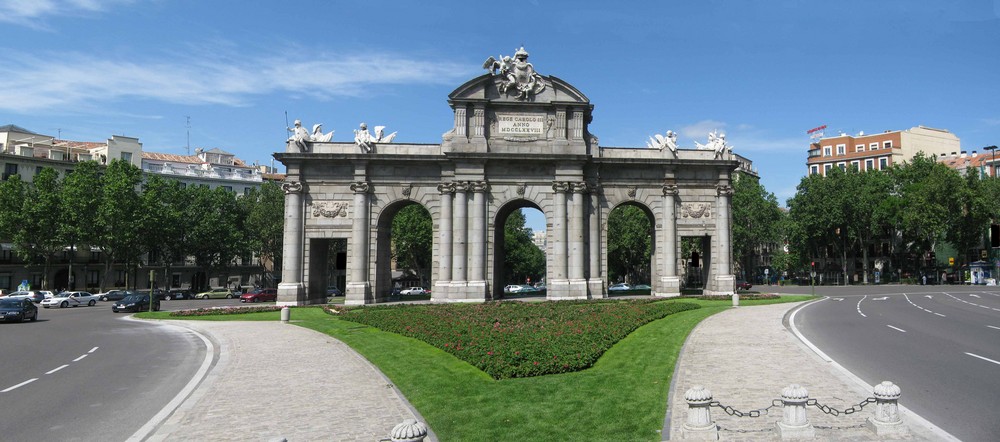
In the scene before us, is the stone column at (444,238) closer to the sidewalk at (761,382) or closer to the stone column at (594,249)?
the stone column at (594,249)

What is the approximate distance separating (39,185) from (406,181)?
1882 inches

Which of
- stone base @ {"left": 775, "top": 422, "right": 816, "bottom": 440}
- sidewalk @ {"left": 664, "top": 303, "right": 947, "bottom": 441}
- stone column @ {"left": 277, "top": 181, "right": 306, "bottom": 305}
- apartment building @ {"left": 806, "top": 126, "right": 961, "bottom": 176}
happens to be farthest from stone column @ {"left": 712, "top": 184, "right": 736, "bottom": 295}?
apartment building @ {"left": 806, "top": 126, "right": 961, "bottom": 176}

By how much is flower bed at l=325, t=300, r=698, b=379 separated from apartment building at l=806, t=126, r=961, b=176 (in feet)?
318

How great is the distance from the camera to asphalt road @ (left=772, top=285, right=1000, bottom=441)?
38.2ft

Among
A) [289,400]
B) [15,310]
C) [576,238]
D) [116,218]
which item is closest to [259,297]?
[116,218]

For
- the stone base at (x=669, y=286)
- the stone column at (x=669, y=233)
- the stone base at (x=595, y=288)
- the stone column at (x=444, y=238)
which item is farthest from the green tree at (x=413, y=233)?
the stone base at (x=669, y=286)

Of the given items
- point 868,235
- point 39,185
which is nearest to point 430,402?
point 39,185

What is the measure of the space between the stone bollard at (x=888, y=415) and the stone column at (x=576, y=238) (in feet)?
115

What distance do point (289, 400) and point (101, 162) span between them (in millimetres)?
95027

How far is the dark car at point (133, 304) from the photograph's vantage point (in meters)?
43.2

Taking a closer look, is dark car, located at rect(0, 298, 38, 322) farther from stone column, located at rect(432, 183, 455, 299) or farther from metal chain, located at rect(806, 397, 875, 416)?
metal chain, located at rect(806, 397, 875, 416)

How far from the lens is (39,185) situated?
223 feet

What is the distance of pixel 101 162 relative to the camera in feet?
299

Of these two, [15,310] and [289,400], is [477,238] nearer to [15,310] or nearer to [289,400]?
[15,310]
